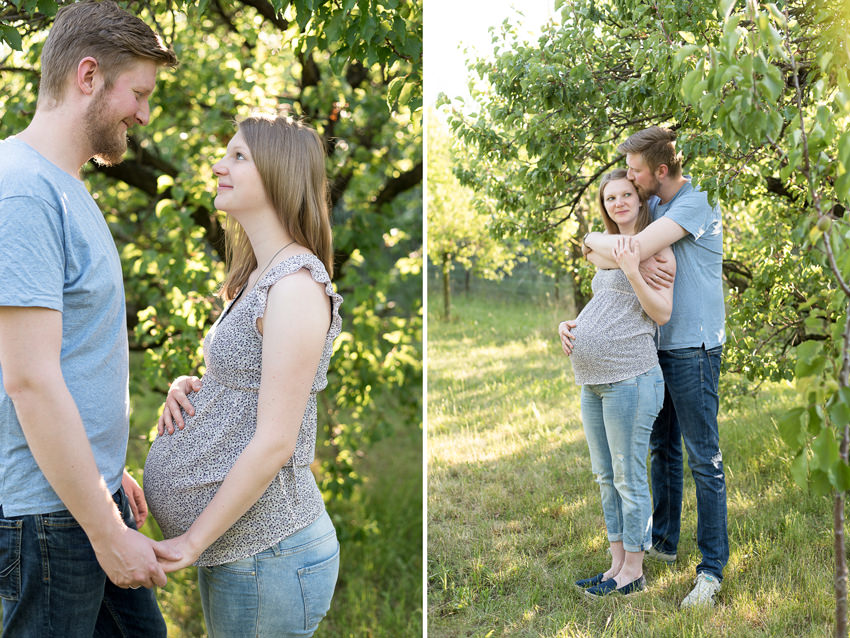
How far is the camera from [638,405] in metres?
2.91

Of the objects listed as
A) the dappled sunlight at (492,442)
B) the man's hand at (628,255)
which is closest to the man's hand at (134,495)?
the man's hand at (628,255)

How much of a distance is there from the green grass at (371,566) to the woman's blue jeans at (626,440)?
1679 mm

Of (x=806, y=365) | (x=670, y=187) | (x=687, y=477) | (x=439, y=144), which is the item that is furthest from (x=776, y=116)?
(x=439, y=144)

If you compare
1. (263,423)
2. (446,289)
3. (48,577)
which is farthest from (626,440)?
(446,289)

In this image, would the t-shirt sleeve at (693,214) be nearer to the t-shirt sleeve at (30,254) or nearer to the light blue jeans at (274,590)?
the light blue jeans at (274,590)

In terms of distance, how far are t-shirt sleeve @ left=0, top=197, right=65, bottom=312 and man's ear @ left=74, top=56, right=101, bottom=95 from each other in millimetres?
318

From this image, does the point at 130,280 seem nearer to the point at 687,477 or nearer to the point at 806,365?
the point at 687,477

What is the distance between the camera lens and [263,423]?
164 cm

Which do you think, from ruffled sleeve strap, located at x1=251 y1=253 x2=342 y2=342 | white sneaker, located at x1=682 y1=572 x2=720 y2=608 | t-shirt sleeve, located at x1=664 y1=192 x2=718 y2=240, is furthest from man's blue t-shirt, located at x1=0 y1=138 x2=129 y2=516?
white sneaker, located at x1=682 y1=572 x2=720 y2=608

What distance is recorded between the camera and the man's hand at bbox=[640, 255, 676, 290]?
2.88 m

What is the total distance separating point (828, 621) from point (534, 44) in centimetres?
261

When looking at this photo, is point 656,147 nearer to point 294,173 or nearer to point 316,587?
point 294,173

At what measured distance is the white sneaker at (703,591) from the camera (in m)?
2.88

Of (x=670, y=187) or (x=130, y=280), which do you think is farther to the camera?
(x=130, y=280)
